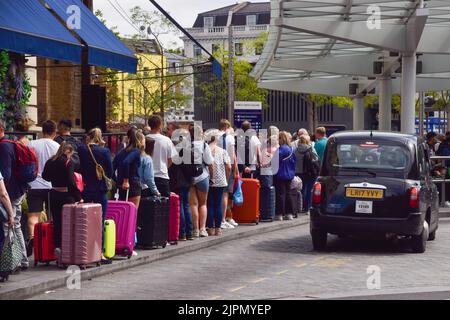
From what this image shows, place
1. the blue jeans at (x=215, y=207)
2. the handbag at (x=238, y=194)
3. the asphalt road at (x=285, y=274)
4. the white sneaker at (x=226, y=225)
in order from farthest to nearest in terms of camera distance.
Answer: the white sneaker at (x=226, y=225), the handbag at (x=238, y=194), the blue jeans at (x=215, y=207), the asphalt road at (x=285, y=274)

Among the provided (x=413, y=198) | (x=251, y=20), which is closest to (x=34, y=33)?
(x=413, y=198)

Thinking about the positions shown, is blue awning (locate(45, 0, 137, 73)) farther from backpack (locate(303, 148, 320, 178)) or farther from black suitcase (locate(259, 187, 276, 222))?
backpack (locate(303, 148, 320, 178))

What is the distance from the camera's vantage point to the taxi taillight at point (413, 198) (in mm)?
14227

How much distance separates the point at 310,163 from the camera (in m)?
20.9

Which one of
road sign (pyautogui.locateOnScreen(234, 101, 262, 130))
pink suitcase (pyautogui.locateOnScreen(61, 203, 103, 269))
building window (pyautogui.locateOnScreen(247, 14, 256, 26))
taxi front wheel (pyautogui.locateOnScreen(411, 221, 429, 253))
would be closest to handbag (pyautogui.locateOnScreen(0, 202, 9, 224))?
pink suitcase (pyautogui.locateOnScreen(61, 203, 103, 269))

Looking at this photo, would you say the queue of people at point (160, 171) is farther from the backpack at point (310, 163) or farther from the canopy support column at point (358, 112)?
the canopy support column at point (358, 112)

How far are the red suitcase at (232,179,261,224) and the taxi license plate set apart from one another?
454 centimetres

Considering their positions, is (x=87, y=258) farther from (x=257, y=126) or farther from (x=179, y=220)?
(x=257, y=126)

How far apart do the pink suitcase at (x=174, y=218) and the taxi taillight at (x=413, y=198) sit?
342 cm

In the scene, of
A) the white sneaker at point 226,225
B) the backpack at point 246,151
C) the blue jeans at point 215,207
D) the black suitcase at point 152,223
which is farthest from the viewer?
the backpack at point 246,151

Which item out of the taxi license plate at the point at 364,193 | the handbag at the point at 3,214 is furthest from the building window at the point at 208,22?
the handbag at the point at 3,214

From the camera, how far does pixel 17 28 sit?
13.1 meters

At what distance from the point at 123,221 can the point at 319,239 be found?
3.18 m
